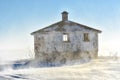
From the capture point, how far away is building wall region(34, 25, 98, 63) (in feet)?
106

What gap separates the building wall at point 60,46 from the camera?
32.4 meters

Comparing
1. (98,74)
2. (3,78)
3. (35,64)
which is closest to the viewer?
(3,78)

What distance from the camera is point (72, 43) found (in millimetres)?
32562

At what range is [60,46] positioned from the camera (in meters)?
32.4

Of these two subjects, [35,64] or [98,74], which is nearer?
[98,74]

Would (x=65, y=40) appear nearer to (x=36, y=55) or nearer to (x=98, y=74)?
(x=36, y=55)

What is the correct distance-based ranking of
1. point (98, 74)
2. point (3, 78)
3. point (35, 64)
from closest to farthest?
point (3, 78) < point (98, 74) < point (35, 64)

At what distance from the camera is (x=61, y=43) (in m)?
32.5

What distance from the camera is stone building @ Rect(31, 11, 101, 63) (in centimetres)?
3241

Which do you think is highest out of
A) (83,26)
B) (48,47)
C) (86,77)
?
(83,26)

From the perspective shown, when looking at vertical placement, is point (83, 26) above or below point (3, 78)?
above

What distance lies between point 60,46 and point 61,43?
0.34 metres

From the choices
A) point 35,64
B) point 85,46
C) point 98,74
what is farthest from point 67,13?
point 98,74

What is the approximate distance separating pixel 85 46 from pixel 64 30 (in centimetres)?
286
